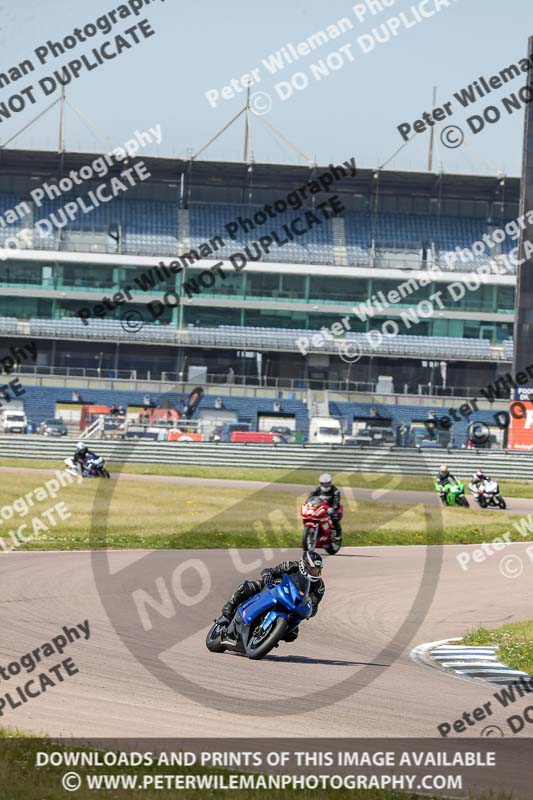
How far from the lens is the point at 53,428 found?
60938mm

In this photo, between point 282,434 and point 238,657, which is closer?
A: point 238,657

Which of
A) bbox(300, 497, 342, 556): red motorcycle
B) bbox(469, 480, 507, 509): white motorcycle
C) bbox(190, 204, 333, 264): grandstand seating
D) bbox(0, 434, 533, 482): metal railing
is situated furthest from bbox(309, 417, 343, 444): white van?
bbox(300, 497, 342, 556): red motorcycle

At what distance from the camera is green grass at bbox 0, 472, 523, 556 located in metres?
24.8

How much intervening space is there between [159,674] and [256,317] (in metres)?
67.3

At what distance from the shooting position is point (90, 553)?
21.4m

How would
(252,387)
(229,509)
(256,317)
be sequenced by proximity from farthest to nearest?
(256,317) → (252,387) → (229,509)

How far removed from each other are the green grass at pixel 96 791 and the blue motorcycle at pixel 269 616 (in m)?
4.21

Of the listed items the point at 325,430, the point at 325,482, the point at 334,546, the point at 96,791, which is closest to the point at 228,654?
the point at 96,791

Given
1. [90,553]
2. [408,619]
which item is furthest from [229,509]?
[408,619]

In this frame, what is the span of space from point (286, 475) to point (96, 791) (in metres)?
40.7

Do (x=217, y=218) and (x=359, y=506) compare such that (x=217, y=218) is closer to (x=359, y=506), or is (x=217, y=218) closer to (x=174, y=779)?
(x=359, y=506)

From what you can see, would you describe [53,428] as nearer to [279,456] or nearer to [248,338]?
[279,456]

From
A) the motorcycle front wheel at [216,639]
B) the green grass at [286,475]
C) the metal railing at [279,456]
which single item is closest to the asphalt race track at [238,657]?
the motorcycle front wheel at [216,639]

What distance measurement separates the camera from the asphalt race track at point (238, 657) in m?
8.77
